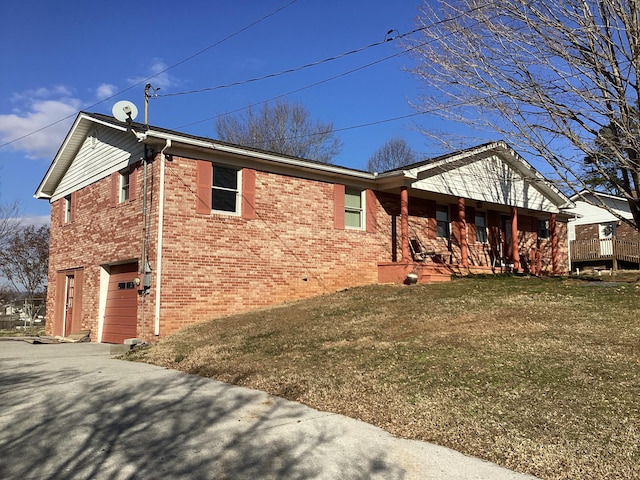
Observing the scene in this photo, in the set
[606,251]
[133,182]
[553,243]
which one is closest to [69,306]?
[133,182]

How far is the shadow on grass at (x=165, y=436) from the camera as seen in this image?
4516 millimetres

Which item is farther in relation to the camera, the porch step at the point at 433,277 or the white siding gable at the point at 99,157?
the porch step at the point at 433,277

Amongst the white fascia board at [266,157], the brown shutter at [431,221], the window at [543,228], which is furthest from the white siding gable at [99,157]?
the window at [543,228]

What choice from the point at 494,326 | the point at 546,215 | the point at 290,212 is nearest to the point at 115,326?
the point at 290,212

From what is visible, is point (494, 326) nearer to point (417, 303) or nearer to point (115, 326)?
point (417, 303)

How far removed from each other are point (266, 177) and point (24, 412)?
9592mm

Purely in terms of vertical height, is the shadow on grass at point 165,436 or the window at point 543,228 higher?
the window at point 543,228

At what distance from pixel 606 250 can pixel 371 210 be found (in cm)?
1650

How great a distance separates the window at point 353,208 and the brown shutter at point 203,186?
4566 millimetres

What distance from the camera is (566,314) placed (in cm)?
944

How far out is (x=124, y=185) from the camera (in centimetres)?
1505

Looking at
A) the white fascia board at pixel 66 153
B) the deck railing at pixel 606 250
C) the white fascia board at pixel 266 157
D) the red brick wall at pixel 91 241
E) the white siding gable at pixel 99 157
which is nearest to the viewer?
the white fascia board at pixel 266 157

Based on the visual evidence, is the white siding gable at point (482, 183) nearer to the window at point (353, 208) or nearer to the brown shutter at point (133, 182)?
the window at point (353, 208)

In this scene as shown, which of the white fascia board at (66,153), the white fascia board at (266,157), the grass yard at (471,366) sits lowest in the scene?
the grass yard at (471,366)
